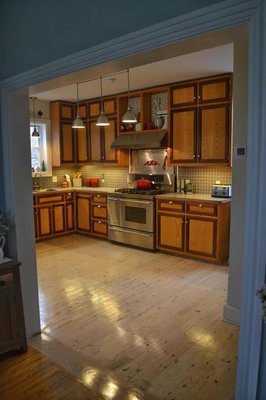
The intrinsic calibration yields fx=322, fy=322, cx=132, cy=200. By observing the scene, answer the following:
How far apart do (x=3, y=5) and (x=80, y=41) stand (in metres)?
1.02

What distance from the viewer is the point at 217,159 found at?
4559 mm

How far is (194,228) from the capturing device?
15.1ft

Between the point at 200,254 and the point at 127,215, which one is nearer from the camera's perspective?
the point at 200,254

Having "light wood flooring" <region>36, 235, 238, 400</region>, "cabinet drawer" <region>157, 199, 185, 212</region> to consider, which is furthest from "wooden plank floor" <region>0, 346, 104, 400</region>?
"cabinet drawer" <region>157, 199, 185, 212</region>

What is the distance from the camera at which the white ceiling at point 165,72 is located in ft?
11.8

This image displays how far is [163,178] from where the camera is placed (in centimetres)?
551

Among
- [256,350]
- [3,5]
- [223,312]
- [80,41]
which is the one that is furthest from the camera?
[223,312]

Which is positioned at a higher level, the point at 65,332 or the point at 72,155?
the point at 72,155

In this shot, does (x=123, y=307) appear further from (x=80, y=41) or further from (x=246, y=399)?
(x=80, y=41)

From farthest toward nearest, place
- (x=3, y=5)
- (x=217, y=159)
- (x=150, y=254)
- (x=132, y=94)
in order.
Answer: (x=132, y=94), (x=150, y=254), (x=217, y=159), (x=3, y=5)

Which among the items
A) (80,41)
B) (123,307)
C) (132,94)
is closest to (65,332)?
(123,307)

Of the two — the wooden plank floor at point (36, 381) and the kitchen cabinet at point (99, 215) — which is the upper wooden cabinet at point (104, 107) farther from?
the wooden plank floor at point (36, 381)

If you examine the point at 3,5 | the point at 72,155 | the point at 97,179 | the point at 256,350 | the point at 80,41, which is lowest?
the point at 256,350

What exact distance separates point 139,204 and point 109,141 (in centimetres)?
151
